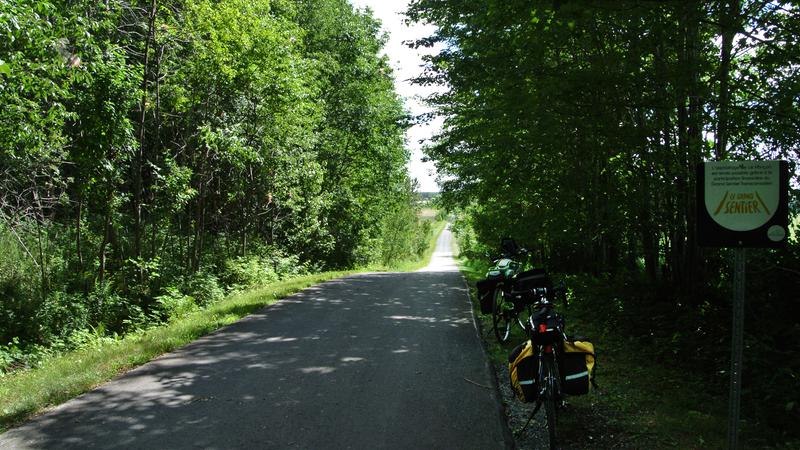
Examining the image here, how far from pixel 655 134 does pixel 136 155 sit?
1131 centimetres

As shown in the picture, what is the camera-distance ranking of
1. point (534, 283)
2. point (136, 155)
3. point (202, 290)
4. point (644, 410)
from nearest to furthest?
point (644, 410)
point (534, 283)
point (136, 155)
point (202, 290)

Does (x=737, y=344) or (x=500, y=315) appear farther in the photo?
(x=500, y=315)

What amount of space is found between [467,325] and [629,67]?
5.03 metres

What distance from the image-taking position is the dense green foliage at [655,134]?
4.75 m

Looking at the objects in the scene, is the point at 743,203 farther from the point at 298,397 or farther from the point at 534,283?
the point at 298,397

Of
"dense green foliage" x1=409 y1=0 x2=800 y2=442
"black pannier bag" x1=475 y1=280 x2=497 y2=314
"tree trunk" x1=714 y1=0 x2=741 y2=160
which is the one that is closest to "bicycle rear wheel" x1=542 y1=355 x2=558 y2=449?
"dense green foliage" x1=409 y1=0 x2=800 y2=442

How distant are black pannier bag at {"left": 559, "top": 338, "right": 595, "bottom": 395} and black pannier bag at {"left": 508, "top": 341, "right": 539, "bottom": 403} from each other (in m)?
0.22

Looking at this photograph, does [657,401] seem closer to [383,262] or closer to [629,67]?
[629,67]

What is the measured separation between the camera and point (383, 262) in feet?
144

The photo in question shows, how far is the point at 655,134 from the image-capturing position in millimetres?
6941

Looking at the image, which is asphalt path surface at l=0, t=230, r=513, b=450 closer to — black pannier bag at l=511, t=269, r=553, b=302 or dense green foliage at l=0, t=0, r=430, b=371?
black pannier bag at l=511, t=269, r=553, b=302

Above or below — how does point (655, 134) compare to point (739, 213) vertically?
above

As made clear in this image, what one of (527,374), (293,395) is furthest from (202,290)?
(527,374)


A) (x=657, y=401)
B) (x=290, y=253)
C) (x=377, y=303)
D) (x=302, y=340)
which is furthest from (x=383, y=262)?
(x=657, y=401)
